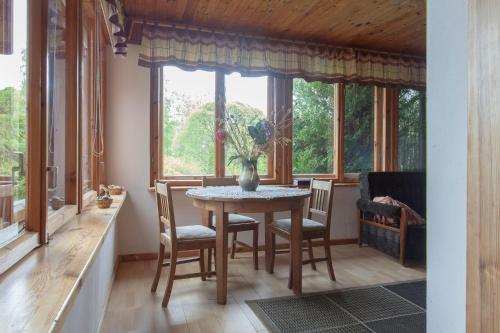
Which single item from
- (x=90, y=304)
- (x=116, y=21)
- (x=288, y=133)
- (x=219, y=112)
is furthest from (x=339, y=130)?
(x=90, y=304)

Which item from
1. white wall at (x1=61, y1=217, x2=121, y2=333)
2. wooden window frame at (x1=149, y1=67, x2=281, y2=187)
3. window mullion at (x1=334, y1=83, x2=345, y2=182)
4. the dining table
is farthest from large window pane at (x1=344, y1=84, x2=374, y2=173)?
white wall at (x1=61, y1=217, x2=121, y2=333)

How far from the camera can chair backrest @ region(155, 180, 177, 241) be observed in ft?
7.89

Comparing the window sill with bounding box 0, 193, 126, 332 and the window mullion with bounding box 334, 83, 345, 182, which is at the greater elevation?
the window mullion with bounding box 334, 83, 345, 182

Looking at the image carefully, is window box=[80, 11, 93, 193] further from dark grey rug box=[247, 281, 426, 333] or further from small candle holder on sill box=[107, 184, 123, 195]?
dark grey rug box=[247, 281, 426, 333]

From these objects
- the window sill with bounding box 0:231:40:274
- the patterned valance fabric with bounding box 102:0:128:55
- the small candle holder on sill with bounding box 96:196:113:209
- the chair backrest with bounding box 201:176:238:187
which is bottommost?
the window sill with bounding box 0:231:40:274

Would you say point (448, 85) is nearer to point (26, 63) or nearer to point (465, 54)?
point (465, 54)

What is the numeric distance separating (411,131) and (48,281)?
14.5 feet

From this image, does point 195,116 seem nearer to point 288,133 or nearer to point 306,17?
point 288,133

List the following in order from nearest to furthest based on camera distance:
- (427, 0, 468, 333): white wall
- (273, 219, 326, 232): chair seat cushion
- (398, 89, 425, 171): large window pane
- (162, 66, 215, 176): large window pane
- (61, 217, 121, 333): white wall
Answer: (427, 0, 468, 333): white wall → (61, 217, 121, 333): white wall → (273, 219, 326, 232): chair seat cushion → (162, 66, 215, 176): large window pane → (398, 89, 425, 171): large window pane

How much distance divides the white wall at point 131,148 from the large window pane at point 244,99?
891mm

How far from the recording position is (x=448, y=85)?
804 mm

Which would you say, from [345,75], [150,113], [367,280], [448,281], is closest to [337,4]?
[345,75]

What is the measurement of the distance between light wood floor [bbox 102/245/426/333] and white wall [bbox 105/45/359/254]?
301 mm

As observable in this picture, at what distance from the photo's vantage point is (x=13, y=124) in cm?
124
